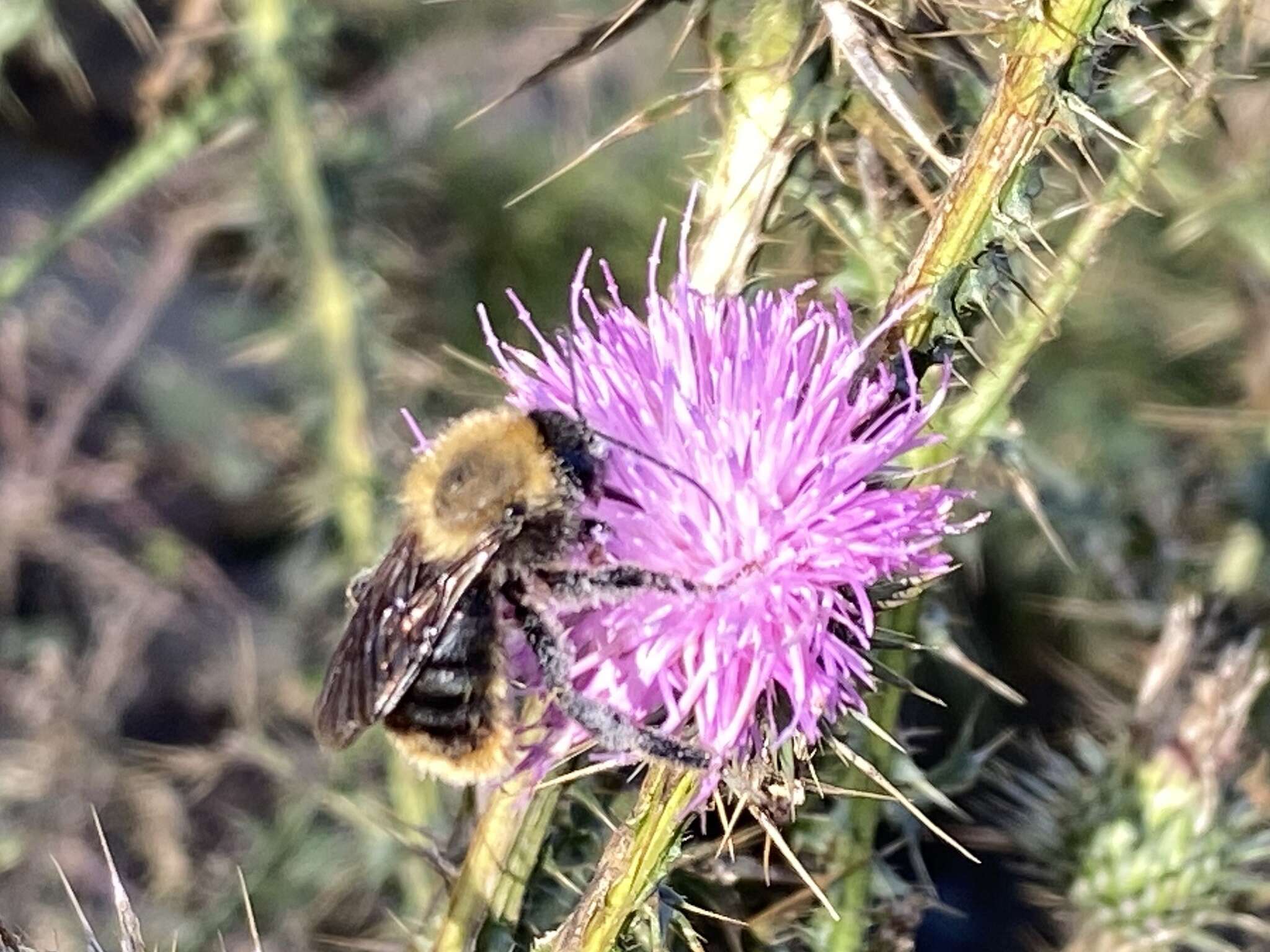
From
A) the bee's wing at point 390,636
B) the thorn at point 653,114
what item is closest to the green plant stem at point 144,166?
the thorn at point 653,114

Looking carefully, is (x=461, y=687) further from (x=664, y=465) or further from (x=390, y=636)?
(x=664, y=465)

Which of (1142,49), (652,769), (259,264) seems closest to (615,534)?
(652,769)

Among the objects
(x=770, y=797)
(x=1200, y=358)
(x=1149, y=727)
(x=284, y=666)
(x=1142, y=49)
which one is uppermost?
(x=1142, y=49)

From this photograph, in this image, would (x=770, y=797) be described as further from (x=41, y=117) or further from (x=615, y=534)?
(x=41, y=117)

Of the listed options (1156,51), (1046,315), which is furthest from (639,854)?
(1156,51)

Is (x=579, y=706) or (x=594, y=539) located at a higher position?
(x=594, y=539)

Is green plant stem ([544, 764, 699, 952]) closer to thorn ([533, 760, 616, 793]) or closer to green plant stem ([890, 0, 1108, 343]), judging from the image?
thorn ([533, 760, 616, 793])
